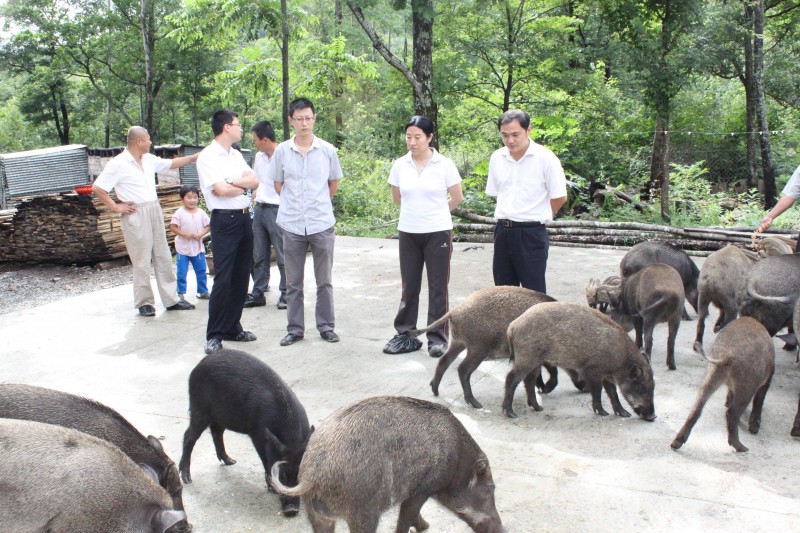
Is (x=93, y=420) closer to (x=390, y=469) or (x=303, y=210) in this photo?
(x=390, y=469)

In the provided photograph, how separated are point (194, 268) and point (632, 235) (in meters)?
6.63

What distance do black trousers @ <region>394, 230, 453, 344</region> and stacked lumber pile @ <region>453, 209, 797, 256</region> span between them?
4.76m

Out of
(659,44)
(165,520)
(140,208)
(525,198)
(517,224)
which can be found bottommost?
(165,520)

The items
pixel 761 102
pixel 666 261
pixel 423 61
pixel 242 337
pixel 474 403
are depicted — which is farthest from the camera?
pixel 761 102

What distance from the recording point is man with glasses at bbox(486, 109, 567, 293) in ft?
18.7

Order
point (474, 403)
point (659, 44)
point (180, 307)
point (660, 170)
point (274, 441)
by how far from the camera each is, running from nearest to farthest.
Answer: point (274, 441), point (474, 403), point (180, 307), point (659, 44), point (660, 170)

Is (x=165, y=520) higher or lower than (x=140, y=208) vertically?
lower

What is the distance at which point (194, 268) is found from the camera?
27.6 ft

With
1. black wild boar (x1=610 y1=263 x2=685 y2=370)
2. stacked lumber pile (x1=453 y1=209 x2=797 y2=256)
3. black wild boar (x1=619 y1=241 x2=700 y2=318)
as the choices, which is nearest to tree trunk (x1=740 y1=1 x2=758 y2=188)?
stacked lumber pile (x1=453 y1=209 x2=797 y2=256)

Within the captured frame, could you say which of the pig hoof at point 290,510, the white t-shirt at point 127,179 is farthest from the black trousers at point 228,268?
the pig hoof at point 290,510

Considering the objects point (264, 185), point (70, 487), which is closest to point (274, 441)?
point (70, 487)

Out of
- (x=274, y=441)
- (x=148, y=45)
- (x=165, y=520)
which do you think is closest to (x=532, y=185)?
(x=274, y=441)

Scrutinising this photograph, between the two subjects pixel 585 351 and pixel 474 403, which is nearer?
pixel 585 351

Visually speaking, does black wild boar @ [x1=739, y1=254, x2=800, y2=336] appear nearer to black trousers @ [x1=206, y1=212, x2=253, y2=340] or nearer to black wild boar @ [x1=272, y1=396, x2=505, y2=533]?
black wild boar @ [x1=272, y1=396, x2=505, y2=533]
